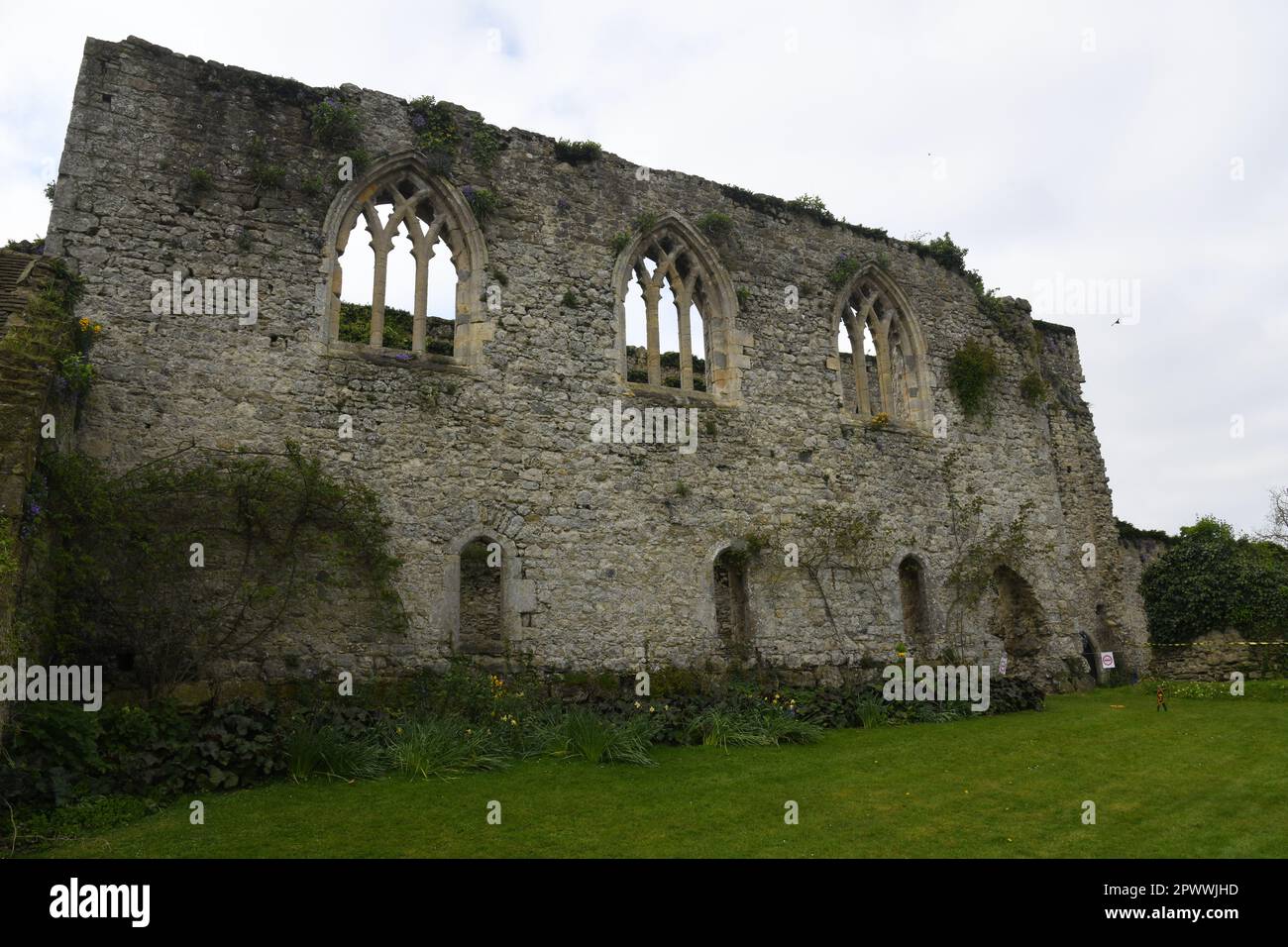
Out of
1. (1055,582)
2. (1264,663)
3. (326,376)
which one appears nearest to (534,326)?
(326,376)

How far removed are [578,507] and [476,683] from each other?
2.85 m

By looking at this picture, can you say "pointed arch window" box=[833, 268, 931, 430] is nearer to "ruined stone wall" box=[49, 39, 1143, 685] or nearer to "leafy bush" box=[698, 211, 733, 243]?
"ruined stone wall" box=[49, 39, 1143, 685]

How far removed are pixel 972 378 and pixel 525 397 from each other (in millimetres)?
9164

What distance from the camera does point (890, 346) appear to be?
16.0 m

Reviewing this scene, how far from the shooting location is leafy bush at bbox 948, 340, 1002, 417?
16109 millimetres

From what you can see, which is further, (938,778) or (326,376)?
(326,376)

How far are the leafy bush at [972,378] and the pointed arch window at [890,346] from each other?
736mm

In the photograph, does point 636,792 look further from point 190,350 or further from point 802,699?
point 190,350

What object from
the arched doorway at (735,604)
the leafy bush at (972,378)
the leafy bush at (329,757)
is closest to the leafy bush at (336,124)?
the leafy bush at (329,757)

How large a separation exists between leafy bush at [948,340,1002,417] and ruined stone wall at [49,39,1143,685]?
0.42 meters

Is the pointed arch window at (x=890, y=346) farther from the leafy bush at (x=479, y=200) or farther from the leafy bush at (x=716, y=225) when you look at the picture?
the leafy bush at (x=479, y=200)

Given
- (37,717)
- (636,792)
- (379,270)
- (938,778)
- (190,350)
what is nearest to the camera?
(37,717)

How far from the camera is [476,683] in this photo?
1020cm

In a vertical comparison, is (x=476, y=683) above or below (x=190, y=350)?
below
